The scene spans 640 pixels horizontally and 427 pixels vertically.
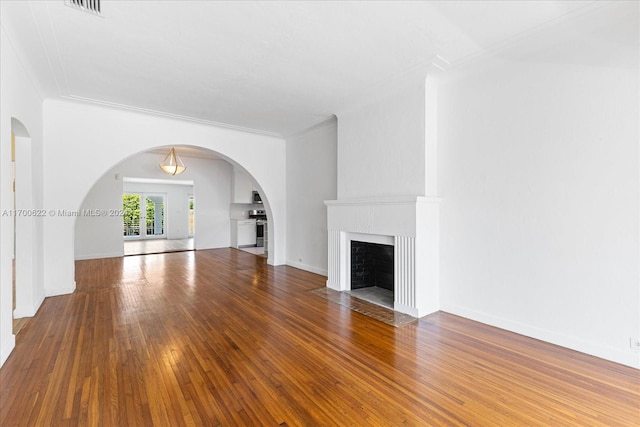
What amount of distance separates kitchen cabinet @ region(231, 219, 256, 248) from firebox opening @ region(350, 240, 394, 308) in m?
5.83

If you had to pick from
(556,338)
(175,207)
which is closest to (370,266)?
(556,338)

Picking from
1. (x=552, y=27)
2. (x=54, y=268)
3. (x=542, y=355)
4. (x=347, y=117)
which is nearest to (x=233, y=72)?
(x=347, y=117)

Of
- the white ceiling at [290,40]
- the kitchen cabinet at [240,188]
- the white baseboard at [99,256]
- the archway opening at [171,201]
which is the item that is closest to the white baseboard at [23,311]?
the white ceiling at [290,40]

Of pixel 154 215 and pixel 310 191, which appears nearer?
pixel 310 191

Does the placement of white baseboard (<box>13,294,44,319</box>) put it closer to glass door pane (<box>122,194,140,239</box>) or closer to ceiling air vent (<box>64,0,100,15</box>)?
ceiling air vent (<box>64,0,100,15</box>)

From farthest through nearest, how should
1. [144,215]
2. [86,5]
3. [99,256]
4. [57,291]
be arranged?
[144,215], [99,256], [57,291], [86,5]

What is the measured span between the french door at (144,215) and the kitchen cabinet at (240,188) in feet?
15.4

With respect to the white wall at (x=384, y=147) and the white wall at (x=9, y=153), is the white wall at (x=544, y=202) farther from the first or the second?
the white wall at (x=9, y=153)

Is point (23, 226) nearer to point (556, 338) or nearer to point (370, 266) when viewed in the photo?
point (370, 266)

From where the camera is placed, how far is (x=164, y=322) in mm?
3396

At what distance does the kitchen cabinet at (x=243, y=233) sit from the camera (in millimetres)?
9653

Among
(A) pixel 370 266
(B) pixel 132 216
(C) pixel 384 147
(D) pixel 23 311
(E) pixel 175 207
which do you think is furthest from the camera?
(E) pixel 175 207

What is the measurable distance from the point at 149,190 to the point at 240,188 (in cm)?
510

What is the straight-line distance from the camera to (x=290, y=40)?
2822 millimetres
